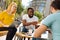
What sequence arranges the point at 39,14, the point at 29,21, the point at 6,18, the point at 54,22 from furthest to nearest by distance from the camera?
the point at 39,14 < the point at 29,21 < the point at 6,18 < the point at 54,22

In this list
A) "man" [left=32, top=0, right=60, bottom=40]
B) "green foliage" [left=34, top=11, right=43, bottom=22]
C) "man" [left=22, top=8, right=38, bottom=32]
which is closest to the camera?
"man" [left=32, top=0, right=60, bottom=40]

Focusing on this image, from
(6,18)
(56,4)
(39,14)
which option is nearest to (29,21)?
(6,18)

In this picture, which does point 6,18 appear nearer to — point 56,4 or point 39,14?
point 39,14

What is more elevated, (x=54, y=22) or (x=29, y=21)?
(x=54, y=22)

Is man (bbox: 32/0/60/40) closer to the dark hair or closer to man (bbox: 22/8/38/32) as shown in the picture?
the dark hair

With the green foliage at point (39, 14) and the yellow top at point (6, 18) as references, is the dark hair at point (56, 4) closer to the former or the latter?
the yellow top at point (6, 18)

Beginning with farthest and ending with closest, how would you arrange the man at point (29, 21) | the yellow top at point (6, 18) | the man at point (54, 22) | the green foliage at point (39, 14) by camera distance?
1. the green foliage at point (39, 14)
2. the man at point (29, 21)
3. the yellow top at point (6, 18)
4. the man at point (54, 22)

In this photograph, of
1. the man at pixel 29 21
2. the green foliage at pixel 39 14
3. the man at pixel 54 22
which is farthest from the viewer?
the green foliage at pixel 39 14

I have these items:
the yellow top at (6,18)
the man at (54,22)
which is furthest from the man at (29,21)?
the man at (54,22)

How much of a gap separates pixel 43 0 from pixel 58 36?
551cm

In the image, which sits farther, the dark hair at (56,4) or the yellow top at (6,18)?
the yellow top at (6,18)

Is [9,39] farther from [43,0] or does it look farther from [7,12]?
[43,0]

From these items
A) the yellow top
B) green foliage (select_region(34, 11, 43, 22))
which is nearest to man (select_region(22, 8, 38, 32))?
the yellow top

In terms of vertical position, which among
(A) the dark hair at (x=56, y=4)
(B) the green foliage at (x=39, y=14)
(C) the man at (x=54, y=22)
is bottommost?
(B) the green foliage at (x=39, y=14)
